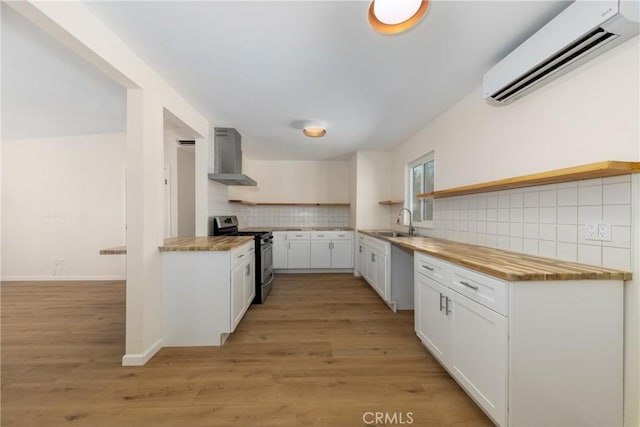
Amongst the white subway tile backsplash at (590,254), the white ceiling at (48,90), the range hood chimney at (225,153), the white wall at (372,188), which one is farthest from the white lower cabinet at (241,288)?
the white subway tile backsplash at (590,254)

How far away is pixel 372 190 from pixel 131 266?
3.67 meters

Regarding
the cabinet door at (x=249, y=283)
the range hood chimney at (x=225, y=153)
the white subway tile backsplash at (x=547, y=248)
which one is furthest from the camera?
the range hood chimney at (x=225, y=153)

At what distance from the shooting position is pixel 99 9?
1401mm

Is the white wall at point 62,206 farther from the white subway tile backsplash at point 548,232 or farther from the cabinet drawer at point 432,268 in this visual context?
the white subway tile backsplash at point 548,232

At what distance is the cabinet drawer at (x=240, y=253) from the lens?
90.6 inches

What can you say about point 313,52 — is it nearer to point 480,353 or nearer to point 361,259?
point 480,353

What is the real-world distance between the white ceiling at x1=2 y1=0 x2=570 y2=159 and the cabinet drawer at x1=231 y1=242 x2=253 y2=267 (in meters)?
1.52

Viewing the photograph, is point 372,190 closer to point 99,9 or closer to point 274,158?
point 274,158

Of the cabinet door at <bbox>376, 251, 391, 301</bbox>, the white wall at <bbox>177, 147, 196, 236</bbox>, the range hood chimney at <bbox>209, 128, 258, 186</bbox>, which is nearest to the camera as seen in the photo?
the cabinet door at <bbox>376, 251, 391, 301</bbox>

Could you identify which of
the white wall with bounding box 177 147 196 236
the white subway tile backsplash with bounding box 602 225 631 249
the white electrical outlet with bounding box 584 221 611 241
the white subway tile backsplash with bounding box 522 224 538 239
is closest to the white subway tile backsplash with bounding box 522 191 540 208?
the white subway tile backsplash with bounding box 522 224 538 239

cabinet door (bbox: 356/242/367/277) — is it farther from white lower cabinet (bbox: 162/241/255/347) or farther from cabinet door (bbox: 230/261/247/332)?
white lower cabinet (bbox: 162/241/255/347)

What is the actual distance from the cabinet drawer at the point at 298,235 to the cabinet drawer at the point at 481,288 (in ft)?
10.5

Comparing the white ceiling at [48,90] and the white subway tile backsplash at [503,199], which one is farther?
the white subway tile backsplash at [503,199]

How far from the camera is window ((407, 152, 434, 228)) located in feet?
11.0
